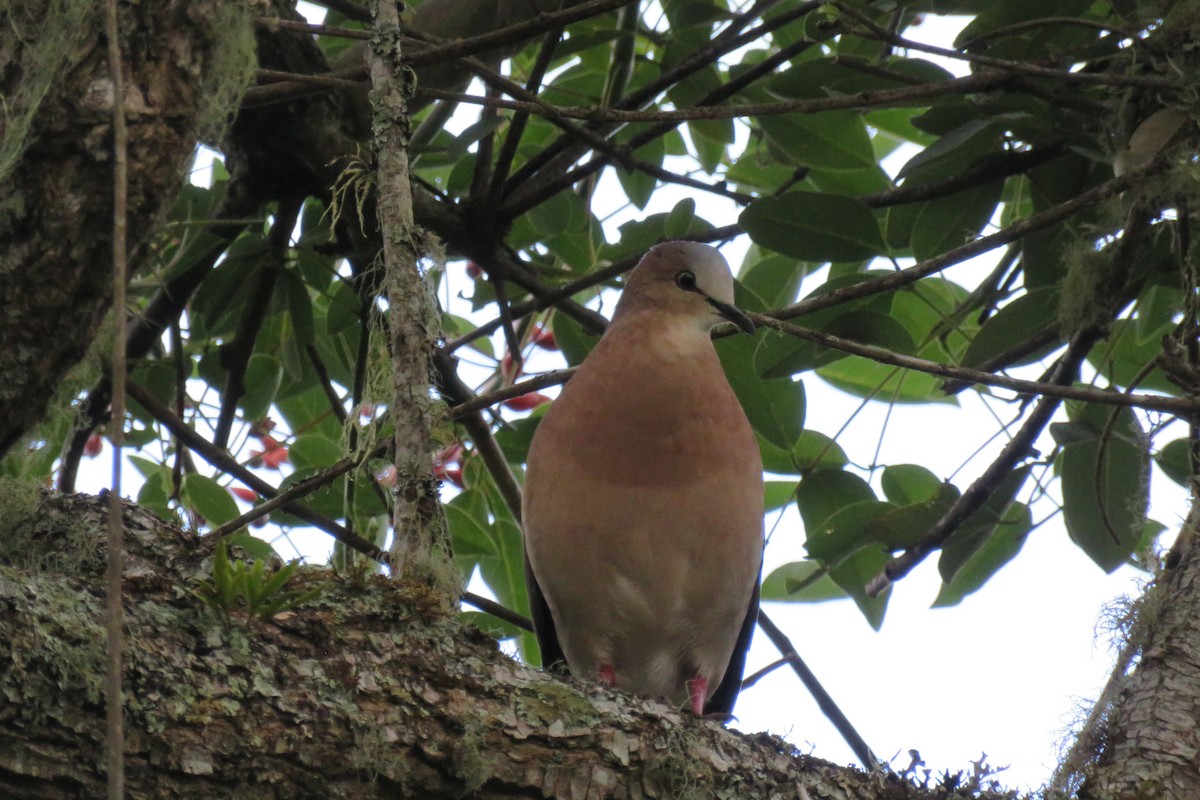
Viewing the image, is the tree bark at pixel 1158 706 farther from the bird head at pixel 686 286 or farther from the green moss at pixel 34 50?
the green moss at pixel 34 50

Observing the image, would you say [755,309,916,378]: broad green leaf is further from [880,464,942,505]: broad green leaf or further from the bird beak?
[880,464,942,505]: broad green leaf

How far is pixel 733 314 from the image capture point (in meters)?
3.92

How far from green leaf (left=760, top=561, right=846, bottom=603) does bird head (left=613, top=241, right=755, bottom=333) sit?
988mm

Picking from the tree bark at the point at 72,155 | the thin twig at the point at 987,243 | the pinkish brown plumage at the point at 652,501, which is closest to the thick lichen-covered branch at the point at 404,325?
the tree bark at the point at 72,155

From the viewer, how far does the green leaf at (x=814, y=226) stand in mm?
3553

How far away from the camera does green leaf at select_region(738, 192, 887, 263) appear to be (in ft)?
11.7

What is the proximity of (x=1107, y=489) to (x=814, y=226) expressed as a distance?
1095 millimetres

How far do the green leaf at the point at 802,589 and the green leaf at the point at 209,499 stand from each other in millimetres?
1777

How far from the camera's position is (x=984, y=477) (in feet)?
11.8

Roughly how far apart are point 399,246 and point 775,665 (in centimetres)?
175

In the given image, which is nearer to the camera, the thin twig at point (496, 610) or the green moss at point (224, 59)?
the green moss at point (224, 59)

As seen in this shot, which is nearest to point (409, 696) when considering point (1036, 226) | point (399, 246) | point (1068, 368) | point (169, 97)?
point (399, 246)

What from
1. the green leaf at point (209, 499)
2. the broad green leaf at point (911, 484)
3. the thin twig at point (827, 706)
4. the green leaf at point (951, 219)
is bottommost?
the thin twig at point (827, 706)

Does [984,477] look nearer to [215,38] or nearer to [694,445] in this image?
[694,445]
